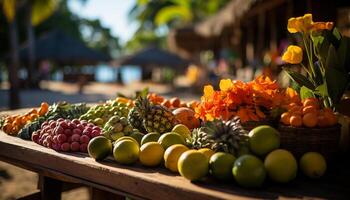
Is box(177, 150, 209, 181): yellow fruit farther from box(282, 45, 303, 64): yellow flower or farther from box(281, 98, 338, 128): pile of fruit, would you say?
box(282, 45, 303, 64): yellow flower

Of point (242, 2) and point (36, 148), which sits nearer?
point (36, 148)

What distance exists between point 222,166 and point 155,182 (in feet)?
0.89

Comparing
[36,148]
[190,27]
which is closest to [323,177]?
[36,148]

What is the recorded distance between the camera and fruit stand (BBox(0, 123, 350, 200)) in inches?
62.6

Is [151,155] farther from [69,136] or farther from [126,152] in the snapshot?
[69,136]

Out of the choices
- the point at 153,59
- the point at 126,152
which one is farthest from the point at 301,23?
the point at 153,59

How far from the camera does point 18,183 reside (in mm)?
5340

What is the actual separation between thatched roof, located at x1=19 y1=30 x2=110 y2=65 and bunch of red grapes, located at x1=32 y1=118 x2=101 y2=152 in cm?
2182

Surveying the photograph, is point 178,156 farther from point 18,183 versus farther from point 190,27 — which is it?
point 190,27

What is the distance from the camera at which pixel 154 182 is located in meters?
1.71

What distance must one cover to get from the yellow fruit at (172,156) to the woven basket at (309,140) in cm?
45

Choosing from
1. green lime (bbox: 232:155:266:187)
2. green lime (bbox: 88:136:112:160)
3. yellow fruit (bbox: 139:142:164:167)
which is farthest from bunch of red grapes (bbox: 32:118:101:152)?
green lime (bbox: 232:155:266:187)

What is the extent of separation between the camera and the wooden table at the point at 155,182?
1.59 metres

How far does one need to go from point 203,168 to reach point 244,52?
1447 centimetres
